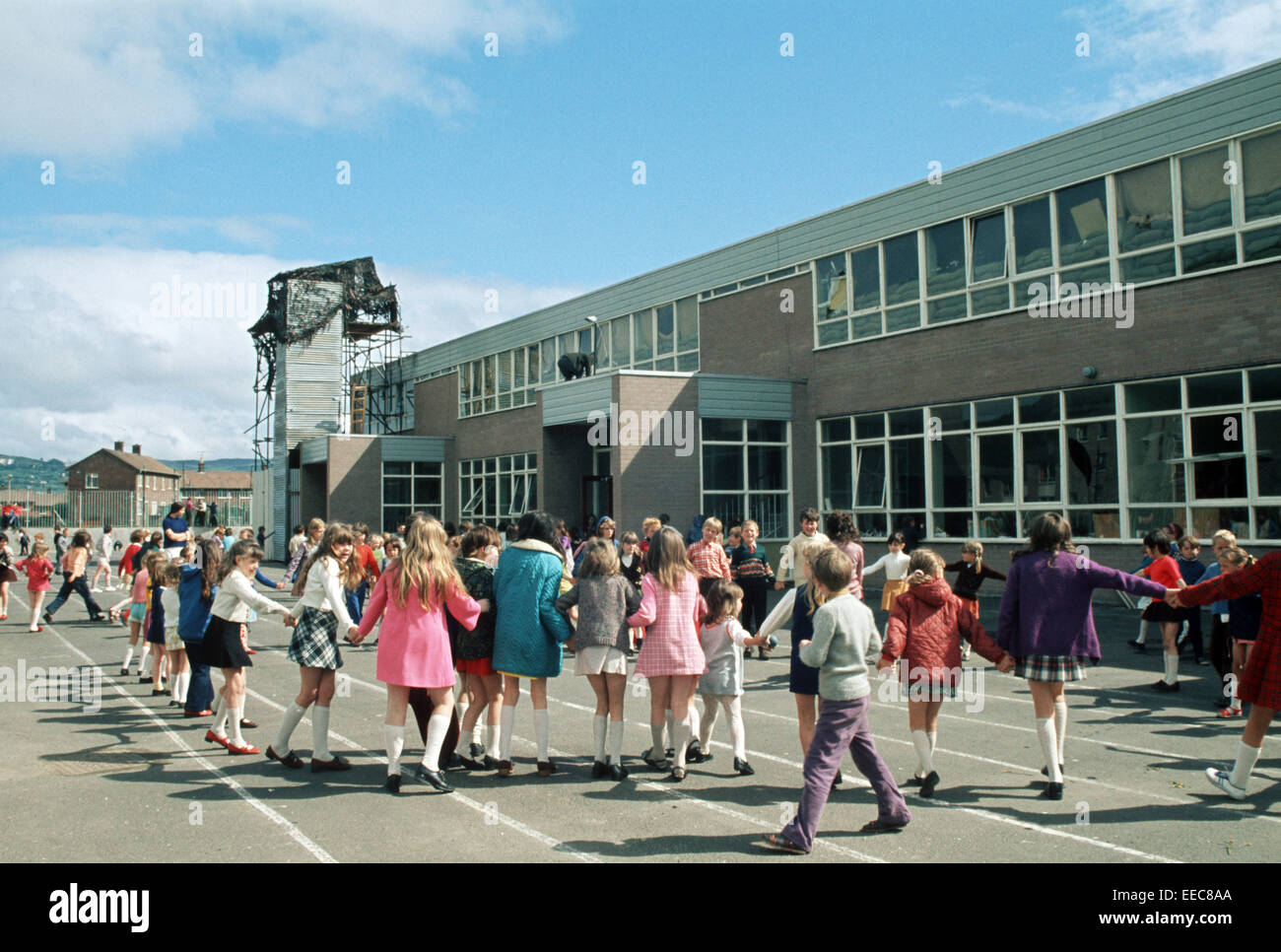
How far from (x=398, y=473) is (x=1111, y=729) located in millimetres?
30765

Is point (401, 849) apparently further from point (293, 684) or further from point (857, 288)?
point (857, 288)

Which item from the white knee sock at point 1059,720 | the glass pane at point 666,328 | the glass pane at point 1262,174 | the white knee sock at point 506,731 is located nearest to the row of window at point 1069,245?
the glass pane at point 1262,174

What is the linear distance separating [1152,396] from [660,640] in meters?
13.5

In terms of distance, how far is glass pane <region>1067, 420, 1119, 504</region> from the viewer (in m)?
17.8

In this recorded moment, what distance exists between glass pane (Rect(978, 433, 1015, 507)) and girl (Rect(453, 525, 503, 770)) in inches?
568

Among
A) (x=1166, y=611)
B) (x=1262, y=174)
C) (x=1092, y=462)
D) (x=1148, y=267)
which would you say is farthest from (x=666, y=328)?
(x=1166, y=611)

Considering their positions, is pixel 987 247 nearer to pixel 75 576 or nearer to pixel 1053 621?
pixel 1053 621

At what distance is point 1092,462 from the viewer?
1809 centimetres

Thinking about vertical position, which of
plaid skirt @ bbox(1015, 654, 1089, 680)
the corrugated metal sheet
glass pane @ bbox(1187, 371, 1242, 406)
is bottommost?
plaid skirt @ bbox(1015, 654, 1089, 680)

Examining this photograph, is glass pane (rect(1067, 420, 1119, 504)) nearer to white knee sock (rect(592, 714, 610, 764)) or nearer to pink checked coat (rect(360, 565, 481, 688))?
white knee sock (rect(592, 714, 610, 764))

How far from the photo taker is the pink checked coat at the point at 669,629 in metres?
7.10

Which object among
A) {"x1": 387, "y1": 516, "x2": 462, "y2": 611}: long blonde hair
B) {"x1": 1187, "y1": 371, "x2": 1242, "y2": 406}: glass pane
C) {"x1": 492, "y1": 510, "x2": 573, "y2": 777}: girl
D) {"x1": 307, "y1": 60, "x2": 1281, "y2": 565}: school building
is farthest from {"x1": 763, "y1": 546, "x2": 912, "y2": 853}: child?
{"x1": 1187, "y1": 371, "x2": 1242, "y2": 406}: glass pane

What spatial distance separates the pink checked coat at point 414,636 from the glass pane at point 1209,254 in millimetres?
14704
